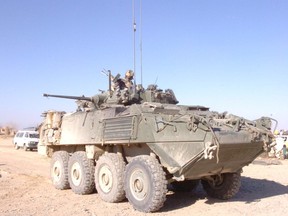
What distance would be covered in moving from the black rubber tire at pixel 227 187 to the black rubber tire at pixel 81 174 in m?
2.94

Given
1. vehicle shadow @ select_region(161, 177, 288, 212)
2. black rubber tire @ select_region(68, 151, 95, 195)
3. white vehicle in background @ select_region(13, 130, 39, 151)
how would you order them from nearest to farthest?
vehicle shadow @ select_region(161, 177, 288, 212) < black rubber tire @ select_region(68, 151, 95, 195) < white vehicle in background @ select_region(13, 130, 39, 151)

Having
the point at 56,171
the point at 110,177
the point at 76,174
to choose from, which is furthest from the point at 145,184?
the point at 56,171

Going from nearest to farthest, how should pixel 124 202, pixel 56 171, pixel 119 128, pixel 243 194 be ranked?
pixel 119 128
pixel 124 202
pixel 243 194
pixel 56 171

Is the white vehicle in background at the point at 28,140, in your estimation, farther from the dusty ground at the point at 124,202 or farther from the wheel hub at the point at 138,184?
the wheel hub at the point at 138,184

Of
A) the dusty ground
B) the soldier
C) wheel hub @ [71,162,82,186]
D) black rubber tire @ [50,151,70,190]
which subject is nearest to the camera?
the dusty ground

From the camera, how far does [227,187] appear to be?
9633 mm

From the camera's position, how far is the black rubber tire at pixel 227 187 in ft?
31.4

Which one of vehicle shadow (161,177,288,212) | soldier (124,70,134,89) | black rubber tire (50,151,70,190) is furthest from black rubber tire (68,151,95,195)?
soldier (124,70,134,89)

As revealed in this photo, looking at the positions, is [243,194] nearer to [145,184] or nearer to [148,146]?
[145,184]

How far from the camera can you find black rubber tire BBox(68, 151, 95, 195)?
1030 centimetres

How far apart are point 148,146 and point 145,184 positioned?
0.73m

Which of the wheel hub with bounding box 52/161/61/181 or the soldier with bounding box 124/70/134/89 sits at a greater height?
the soldier with bounding box 124/70/134/89

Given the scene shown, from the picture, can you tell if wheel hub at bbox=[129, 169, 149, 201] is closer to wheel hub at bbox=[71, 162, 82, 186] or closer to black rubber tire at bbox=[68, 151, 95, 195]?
black rubber tire at bbox=[68, 151, 95, 195]

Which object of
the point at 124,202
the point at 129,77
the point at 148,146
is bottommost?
the point at 124,202
